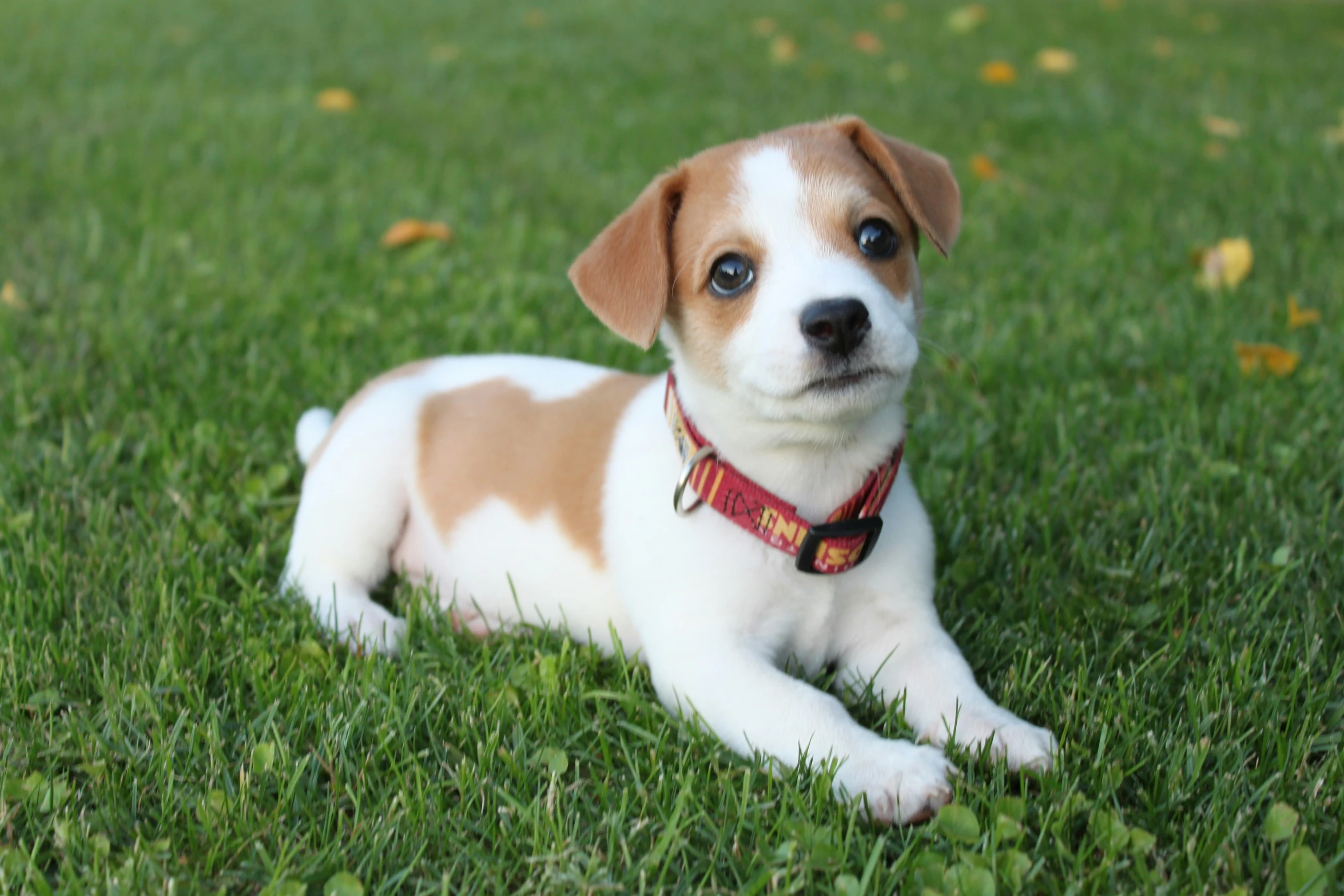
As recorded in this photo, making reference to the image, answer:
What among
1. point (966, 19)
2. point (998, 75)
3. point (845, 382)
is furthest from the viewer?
point (966, 19)

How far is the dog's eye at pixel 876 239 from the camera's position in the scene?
2.95 metres

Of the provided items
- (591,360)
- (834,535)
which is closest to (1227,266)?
(591,360)

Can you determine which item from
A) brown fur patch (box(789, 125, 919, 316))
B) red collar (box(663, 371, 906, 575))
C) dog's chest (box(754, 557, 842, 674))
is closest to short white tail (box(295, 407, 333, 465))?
red collar (box(663, 371, 906, 575))

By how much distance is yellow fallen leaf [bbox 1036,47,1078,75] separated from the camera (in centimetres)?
1022

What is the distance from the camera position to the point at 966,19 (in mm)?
11992

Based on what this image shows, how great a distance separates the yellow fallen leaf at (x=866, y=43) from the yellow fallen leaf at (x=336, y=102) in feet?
15.2

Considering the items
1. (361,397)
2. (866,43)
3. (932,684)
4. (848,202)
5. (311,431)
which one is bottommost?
(311,431)

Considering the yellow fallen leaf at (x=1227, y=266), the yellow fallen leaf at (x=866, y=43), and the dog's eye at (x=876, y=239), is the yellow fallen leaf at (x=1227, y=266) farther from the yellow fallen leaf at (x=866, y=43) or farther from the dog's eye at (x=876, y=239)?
the yellow fallen leaf at (x=866, y=43)

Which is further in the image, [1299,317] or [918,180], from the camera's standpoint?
[1299,317]

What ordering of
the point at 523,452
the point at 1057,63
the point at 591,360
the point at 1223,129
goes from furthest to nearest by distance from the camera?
1. the point at 1057,63
2. the point at 1223,129
3. the point at 591,360
4. the point at 523,452

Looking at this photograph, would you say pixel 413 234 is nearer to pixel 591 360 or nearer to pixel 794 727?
pixel 591 360

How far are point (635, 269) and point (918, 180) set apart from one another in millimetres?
800

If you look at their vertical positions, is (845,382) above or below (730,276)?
below

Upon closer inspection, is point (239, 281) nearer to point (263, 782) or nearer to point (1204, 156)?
point (263, 782)
